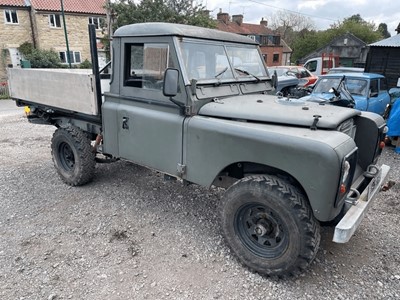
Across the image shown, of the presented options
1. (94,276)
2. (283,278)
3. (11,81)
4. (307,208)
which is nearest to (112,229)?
(94,276)

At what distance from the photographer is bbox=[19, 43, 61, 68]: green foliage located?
22.3 meters

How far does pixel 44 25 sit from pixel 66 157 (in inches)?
941

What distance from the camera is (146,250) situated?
3.39m

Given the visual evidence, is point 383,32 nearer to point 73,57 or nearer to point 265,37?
→ point 265,37

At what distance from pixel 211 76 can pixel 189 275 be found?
216cm

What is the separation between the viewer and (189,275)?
3.02 m

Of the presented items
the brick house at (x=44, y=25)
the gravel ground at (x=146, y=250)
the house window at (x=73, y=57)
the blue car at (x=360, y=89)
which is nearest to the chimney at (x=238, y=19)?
the brick house at (x=44, y=25)

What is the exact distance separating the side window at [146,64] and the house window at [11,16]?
25354 mm

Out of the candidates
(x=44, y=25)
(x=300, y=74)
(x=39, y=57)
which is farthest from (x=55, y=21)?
(x=300, y=74)

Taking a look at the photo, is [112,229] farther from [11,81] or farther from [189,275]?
[11,81]

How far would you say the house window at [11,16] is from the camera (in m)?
23.0

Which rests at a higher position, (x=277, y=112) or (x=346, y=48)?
(x=346, y=48)

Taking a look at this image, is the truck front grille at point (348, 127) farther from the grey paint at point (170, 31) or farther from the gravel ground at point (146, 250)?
the grey paint at point (170, 31)

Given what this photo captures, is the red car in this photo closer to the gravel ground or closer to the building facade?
the gravel ground
